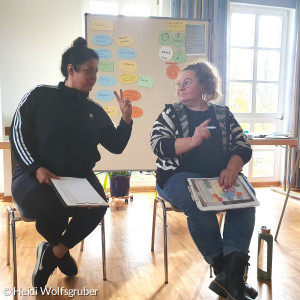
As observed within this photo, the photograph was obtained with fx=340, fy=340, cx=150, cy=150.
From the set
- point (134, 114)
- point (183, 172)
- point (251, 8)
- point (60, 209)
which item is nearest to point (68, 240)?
point (60, 209)

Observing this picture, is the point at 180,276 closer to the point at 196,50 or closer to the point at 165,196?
the point at 165,196

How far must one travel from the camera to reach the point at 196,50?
97.1 inches

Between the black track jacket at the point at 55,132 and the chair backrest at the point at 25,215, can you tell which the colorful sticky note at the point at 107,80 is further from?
the chair backrest at the point at 25,215

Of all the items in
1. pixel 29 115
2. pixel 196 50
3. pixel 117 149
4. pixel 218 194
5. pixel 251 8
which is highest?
pixel 251 8

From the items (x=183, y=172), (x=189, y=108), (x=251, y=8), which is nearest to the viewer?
(x=183, y=172)

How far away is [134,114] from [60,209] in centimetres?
120

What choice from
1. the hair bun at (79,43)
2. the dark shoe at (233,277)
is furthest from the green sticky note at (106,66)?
the dark shoe at (233,277)

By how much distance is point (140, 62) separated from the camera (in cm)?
239

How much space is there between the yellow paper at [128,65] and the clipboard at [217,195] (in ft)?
3.99

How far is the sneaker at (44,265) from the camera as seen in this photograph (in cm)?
143

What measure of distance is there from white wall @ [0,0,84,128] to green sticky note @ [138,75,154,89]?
1.25 meters

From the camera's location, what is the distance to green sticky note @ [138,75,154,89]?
240 centimetres

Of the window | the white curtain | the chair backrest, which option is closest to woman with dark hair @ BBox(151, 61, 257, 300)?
the chair backrest

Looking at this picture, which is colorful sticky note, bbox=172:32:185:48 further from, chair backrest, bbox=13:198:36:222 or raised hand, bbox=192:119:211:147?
chair backrest, bbox=13:198:36:222
